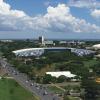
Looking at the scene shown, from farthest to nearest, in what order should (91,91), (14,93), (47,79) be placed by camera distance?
(47,79) < (91,91) < (14,93)

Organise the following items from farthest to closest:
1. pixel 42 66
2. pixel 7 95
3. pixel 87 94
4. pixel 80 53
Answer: pixel 80 53 < pixel 42 66 < pixel 87 94 < pixel 7 95

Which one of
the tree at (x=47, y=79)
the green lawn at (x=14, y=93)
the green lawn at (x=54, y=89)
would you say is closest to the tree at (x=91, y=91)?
the green lawn at (x=54, y=89)

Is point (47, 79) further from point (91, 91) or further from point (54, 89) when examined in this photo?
point (91, 91)

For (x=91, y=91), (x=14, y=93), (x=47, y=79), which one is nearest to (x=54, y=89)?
(x=91, y=91)

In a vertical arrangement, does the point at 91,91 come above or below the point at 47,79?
above

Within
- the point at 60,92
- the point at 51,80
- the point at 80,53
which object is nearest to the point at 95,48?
the point at 80,53

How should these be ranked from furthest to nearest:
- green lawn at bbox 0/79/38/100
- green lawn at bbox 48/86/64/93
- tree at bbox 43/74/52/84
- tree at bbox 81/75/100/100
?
tree at bbox 43/74/52/84, green lawn at bbox 48/86/64/93, tree at bbox 81/75/100/100, green lawn at bbox 0/79/38/100

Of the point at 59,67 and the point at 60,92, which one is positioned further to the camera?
the point at 59,67

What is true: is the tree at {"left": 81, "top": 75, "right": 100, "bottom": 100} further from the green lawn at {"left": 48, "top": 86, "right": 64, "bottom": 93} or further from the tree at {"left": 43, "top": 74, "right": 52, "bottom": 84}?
the tree at {"left": 43, "top": 74, "right": 52, "bottom": 84}

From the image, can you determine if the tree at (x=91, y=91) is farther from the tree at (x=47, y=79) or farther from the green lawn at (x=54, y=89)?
the tree at (x=47, y=79)

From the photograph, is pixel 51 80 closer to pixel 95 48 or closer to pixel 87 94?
pixel 87 94

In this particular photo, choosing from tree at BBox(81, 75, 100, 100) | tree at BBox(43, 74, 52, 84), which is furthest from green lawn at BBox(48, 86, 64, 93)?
tree at BBox(43, 74, 52, 84)
